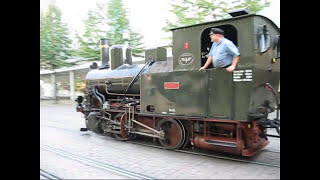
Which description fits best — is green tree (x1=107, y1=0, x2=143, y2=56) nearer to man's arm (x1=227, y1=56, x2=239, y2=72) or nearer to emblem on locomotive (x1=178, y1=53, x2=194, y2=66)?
emblem on locomotive (x1=178, y1=53, x2=194, y2=66)

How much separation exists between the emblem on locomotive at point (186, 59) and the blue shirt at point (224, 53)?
23.6 inches

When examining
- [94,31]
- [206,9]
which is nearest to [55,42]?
[94,31]

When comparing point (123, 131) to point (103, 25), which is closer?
point (123, 131)

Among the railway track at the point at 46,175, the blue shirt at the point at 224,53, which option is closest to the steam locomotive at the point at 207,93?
the blue shirt at the point at 224,53

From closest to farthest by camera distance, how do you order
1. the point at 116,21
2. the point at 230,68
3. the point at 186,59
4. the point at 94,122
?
the point at 230,68, the point at 186,59, the point at 94,122, the point at 116,21

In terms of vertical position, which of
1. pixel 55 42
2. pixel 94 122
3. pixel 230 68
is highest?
pixel 55 42

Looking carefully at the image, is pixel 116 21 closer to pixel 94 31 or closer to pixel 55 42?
pixel 94 31

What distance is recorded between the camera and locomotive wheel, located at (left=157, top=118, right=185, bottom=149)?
252 inches

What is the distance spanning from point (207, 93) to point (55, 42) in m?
17.7

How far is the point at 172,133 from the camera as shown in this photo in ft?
21.8
